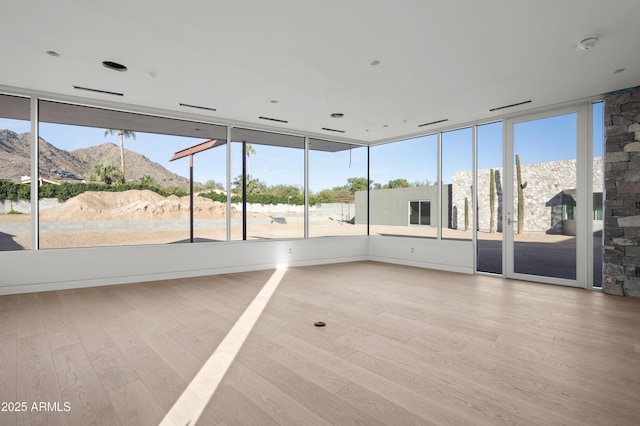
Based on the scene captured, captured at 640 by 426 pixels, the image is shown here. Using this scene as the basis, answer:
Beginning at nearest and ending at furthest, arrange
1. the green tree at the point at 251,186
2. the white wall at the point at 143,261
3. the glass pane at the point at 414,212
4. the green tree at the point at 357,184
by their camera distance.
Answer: the white wall at the point at 143,261, the green tree at the point at 251,186, the glass pane at the point at 414,212, the green tree at the point at 357,184

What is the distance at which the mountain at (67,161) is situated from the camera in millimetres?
4348

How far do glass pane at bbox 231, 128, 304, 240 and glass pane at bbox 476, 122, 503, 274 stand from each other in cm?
351

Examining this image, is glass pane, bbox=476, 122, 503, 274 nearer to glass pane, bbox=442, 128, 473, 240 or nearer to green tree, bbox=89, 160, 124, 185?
glass pane, bbox=442, 128, 473, 240

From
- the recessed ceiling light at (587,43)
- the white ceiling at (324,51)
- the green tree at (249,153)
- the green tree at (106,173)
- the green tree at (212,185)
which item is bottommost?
the green tree at (212,185)

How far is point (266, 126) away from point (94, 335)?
14.4 feet

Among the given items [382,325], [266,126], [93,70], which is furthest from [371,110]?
[93,70]

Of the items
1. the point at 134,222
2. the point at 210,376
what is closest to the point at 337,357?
the point at 210,376

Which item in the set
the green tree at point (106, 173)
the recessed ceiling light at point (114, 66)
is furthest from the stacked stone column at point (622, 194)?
the green tree at point (106, 173)

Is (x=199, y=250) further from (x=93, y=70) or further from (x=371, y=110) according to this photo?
(x=371, y=110)

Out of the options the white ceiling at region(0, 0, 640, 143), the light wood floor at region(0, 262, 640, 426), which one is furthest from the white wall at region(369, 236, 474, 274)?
the white ceiling at region(0, 0, 640, 143)

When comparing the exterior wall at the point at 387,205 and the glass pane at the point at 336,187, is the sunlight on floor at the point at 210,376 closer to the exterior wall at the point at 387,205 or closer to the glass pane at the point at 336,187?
the glass pane at the point at 336,187

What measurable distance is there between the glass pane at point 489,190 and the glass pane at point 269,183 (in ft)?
11.5

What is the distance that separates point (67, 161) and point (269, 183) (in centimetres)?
328

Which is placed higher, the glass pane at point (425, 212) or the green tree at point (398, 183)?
the green tree at point (398, 183)
